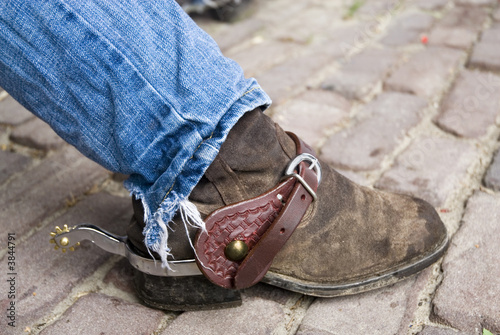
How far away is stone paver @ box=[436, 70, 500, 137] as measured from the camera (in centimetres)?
174

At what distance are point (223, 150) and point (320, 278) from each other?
348mm

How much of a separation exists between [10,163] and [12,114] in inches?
14.5

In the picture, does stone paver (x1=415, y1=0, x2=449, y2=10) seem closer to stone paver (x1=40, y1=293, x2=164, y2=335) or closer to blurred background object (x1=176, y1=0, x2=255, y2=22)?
blurred background object (x1=176, y1=0, x2=255, y2=22)

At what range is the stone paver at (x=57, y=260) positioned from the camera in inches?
45.2

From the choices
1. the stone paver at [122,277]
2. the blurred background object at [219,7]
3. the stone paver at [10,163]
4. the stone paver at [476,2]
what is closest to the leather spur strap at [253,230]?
the stone paver at [122,277]

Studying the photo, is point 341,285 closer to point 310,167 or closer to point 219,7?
point 310,167

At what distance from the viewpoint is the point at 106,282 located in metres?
1.22

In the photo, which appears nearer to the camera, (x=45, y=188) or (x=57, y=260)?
(x=57, y=260)

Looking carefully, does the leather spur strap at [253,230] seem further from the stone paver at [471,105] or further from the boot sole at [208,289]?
the stone paver at [471,105]

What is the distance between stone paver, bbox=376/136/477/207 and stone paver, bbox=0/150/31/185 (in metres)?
1.10

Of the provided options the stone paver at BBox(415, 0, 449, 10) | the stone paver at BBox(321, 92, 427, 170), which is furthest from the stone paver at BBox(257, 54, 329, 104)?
the stone paver at BBox(415, 0, 449, 10)

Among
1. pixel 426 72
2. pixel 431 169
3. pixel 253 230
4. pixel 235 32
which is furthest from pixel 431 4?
pixel 253 230

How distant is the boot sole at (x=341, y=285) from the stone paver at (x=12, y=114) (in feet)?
4.11

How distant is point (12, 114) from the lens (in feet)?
6.34
